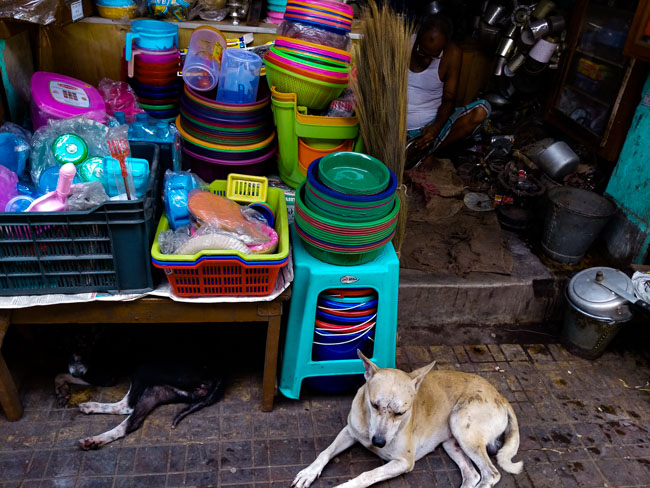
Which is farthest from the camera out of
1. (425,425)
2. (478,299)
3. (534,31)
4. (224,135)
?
(534,31)

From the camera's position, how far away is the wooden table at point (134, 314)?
2.59 metres

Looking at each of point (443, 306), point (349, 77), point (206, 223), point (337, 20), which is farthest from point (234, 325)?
point (337, 20)

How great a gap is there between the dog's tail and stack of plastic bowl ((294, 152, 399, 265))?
1194mm

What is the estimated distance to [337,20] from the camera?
2.95m

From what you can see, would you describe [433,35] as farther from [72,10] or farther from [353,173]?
[72,10]

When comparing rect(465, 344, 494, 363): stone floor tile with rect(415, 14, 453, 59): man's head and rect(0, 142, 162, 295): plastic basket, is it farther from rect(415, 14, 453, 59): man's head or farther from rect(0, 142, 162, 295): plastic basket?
rect(415, 14, 453, 59): man's head

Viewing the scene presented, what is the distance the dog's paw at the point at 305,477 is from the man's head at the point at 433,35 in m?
3.58

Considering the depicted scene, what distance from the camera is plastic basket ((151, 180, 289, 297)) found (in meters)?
2.43

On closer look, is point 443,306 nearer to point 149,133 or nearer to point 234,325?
point 234,325

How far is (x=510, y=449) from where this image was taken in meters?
2.79

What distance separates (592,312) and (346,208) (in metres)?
1.99

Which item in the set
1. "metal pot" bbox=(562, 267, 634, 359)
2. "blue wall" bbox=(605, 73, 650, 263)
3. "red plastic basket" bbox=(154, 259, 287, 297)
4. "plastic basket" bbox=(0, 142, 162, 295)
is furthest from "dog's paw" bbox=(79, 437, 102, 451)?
"blue wall" bbox=(605, 73, 650, 263)

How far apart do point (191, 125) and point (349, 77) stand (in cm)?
99

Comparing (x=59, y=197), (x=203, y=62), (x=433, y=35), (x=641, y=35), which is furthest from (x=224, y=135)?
(x=641, y=35)
